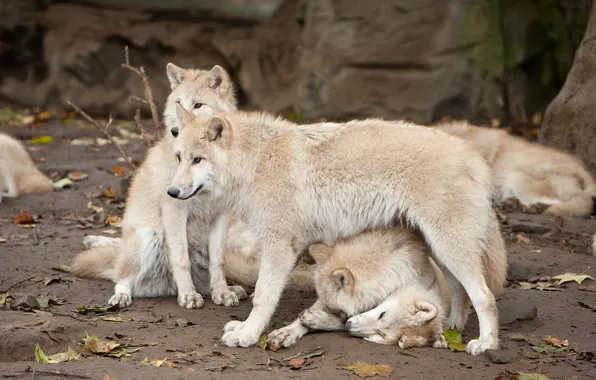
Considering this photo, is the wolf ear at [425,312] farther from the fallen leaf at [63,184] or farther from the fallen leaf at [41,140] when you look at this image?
the fallen leaf at [41,140]

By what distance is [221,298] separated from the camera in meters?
6.62

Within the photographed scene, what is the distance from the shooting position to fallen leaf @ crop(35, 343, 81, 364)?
16.7 ft

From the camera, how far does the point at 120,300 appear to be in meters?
6.39

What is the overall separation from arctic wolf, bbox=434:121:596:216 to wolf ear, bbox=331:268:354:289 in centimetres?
498

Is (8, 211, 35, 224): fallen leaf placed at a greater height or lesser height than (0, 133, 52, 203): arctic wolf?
lesser

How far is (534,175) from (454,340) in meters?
5.42

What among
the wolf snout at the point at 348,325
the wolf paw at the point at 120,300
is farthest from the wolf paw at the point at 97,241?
the wolf snout at the point at 348,325

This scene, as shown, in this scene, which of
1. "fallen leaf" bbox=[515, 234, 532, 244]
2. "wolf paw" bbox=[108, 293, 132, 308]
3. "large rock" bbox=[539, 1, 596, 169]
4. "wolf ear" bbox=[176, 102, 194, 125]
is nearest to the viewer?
"wolf ear" bbox=[176, 102, 194, 125]

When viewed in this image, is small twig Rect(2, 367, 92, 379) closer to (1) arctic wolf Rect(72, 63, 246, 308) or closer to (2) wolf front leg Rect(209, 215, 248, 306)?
(1) arctic wolf Rect(72, 63, 246, 308)

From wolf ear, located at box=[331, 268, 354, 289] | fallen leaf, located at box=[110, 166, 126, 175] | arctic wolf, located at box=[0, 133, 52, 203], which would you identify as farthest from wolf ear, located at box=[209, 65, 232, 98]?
fallen leaf, located at box=[110, 166, 126, 175]

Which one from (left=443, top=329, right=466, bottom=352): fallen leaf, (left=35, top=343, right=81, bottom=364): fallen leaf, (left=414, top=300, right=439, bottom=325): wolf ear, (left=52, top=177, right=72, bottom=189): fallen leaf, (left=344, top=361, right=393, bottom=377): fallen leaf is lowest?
(left=52, top=177, right=72, bottom=189): fallen leaf

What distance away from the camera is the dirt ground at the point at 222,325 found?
16.6 ft

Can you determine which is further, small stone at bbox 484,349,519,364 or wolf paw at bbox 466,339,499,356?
wolf paw at bbox 466,339,499,356

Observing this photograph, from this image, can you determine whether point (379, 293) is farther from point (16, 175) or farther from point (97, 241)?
point (16, 175)
